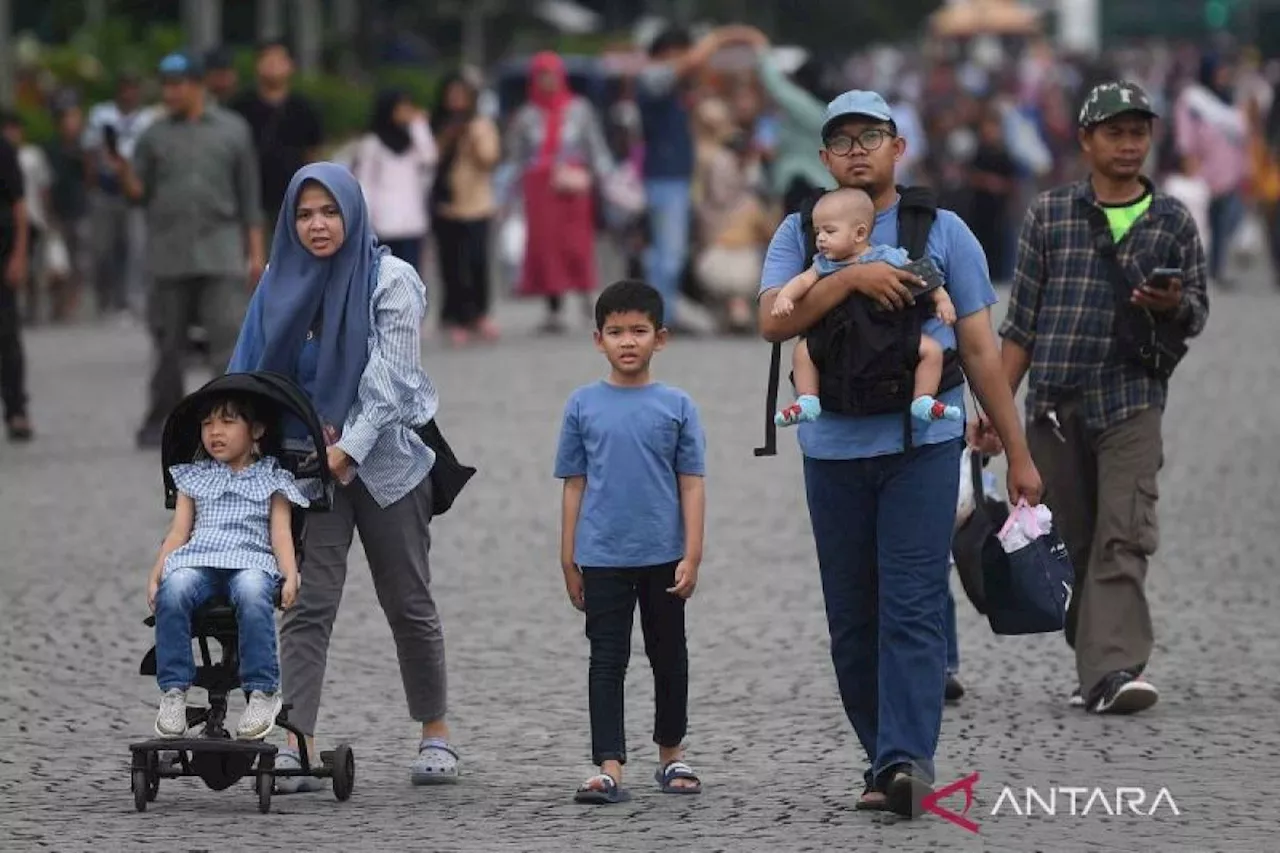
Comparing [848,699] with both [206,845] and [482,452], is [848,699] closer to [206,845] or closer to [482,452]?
[206,845]

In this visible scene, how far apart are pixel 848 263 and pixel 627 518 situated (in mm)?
891

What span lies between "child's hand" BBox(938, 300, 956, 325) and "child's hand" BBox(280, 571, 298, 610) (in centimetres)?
167

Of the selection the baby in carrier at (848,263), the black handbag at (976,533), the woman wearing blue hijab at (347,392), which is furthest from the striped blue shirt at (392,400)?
the black handbag at (976,533)

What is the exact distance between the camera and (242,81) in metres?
35.3

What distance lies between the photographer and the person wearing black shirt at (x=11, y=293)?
1644 cm

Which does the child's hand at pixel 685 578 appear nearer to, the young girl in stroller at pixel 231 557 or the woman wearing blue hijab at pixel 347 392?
the woman wearing blue hijab at pixel 347 392

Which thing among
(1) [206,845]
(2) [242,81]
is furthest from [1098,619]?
(2) [242,81]

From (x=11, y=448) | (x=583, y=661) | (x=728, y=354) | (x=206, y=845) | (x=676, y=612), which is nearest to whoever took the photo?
(x=206, y=845)

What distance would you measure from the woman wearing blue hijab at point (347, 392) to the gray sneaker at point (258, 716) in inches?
12.3

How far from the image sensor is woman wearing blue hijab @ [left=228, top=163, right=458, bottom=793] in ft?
26.2

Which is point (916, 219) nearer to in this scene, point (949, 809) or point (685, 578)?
point (685, 578)

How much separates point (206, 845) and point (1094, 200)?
11.2ft

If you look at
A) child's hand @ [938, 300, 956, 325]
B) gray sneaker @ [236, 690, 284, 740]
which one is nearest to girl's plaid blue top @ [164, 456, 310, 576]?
gray sneaker @ [236, 690, 284, 740]

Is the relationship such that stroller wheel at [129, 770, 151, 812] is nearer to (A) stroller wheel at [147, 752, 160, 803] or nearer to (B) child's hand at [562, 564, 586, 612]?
(A) stroller wheel at [147, 752, 160, 803]
